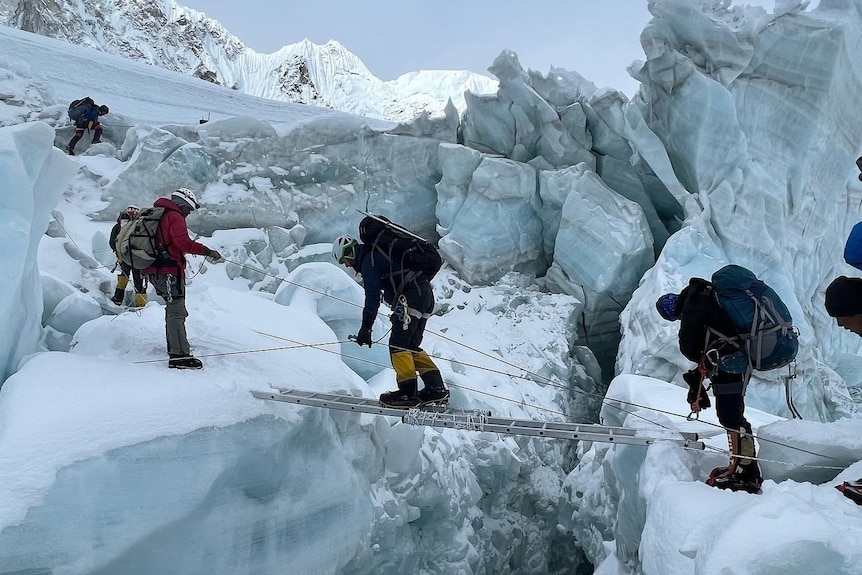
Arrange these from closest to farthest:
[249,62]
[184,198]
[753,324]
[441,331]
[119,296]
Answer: [753,324] < [184,198] < [119,296] < [441,331] < [249,62]

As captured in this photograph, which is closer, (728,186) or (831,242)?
(728,186)

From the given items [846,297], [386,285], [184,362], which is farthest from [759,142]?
[184,362]

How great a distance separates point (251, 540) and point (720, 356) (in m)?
2.98

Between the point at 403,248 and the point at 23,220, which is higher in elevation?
the point at 403,248

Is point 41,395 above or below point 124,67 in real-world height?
below

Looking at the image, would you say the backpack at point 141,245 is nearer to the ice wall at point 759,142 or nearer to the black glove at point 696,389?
the black glove at point 696,389

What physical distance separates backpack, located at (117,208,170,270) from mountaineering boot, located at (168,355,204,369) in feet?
2.17

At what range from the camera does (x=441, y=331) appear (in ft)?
29.1

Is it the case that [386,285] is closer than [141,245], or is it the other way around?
[141,245]

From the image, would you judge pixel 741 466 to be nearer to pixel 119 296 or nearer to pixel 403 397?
pixel 403 397

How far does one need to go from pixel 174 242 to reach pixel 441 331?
18.5 ft

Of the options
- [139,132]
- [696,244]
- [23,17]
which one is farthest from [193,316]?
[23,17]

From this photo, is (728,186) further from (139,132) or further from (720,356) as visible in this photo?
(139,132)

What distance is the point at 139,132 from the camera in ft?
29.3
